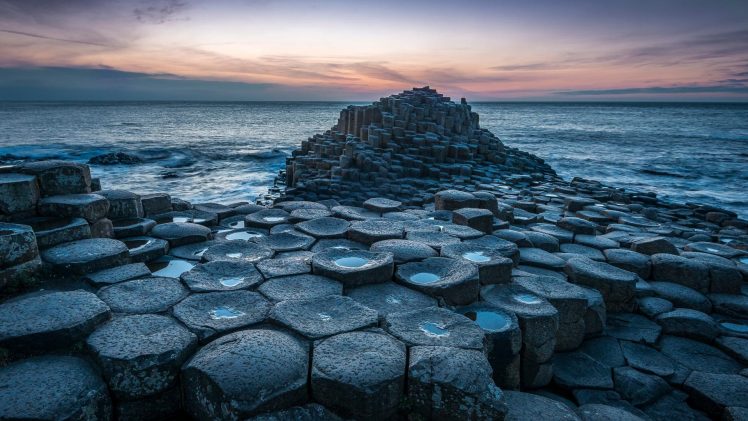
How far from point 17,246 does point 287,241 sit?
247 cm

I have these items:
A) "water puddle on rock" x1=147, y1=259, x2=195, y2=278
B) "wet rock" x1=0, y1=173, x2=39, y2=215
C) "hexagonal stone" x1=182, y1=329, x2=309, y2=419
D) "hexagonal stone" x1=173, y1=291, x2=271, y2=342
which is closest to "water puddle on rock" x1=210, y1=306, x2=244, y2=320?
"hexagonal stone" x1=173, y1=291, x2=271, y2=342

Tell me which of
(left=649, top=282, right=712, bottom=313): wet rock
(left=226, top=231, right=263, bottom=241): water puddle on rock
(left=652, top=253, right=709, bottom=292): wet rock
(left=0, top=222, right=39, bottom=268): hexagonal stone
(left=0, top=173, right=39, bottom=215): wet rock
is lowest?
(left=649, top=282, right=712, bottom=313): wet rock

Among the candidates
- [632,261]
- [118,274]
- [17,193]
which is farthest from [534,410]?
[17,193]

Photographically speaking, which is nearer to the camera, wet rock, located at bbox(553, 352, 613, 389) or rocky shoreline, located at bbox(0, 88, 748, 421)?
rocky shoreline, located at bbox(0, 88, 748, 421)

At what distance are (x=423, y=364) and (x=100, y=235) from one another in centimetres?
396

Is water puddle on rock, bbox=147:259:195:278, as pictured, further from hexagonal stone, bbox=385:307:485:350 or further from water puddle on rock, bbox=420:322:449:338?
water puddle on rock, bbox=420:322:449:338

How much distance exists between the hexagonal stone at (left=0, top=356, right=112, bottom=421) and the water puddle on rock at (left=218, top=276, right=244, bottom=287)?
1.28 metres

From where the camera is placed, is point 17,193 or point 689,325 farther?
point 689,325

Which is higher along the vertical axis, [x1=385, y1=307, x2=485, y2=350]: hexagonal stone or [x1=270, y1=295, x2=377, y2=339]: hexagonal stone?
[x1=270, y1=295, x2=377, y2=339]: hexagonal stone

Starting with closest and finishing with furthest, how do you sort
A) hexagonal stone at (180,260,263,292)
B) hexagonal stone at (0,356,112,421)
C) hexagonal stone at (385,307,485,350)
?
hexagonal stone at (0,356,112,421) → hexagonal stone at (385,307,485,350) → hexagonal stone at (180,260,263,292)

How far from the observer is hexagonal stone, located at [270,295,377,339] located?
2959 mm

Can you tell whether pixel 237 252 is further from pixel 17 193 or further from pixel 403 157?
pixel 403 157

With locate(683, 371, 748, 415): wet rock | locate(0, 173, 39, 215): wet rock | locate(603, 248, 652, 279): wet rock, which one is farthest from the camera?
locate(603, 248, 652, 279): wet rock

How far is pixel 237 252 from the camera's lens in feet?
15.0
